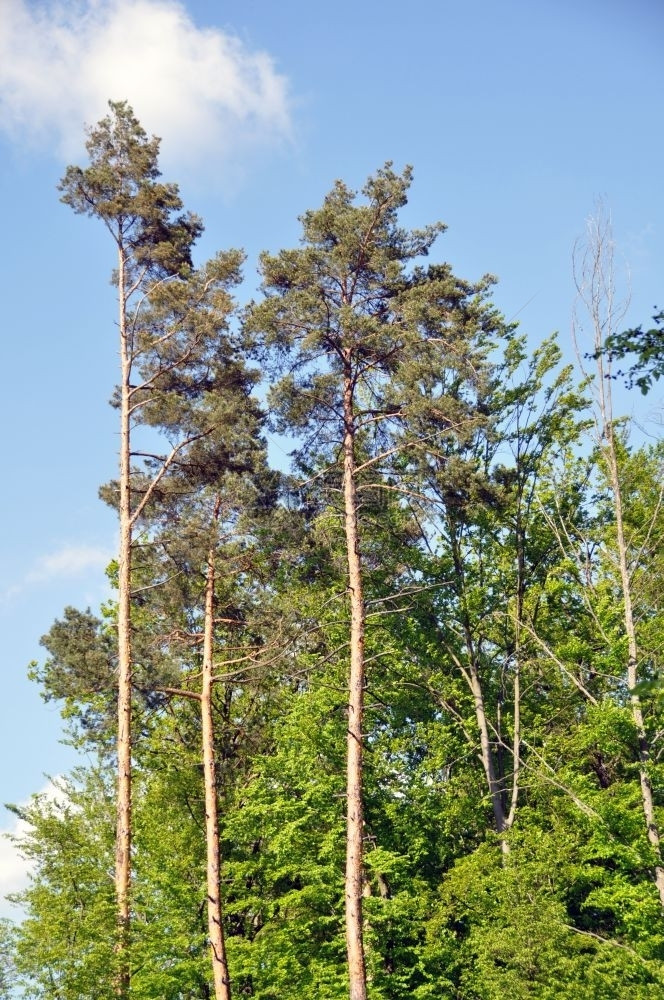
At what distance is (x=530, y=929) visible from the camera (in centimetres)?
1584

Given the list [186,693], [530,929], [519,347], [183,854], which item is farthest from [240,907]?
[519,347]

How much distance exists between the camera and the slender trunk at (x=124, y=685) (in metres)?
15.2

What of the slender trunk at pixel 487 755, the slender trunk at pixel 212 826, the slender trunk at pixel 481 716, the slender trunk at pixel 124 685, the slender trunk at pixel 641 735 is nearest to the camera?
the slender trunk at pixel 124 685

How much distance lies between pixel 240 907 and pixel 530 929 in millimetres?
5843

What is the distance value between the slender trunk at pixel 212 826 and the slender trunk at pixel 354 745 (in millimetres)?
2355

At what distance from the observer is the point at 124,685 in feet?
55.4

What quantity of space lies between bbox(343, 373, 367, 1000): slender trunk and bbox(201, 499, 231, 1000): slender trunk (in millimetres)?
2355

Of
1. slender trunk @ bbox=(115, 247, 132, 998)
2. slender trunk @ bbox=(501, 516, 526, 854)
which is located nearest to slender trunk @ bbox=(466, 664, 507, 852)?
slender trunk @ bbox=(501, 516, 526, 854)

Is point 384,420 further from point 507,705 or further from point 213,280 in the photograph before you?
point 507,705

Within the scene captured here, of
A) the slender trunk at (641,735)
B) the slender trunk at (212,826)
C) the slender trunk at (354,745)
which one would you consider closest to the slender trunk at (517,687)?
the slender trunk at (641,735)

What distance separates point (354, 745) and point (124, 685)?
15.4 feet

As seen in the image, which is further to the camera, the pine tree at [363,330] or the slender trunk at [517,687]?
the slender trunk at [517,687]

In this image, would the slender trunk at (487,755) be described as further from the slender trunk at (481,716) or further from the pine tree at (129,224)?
the pine tree at (129,224)

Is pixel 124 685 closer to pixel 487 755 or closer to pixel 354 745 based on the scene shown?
pixel 354 745
